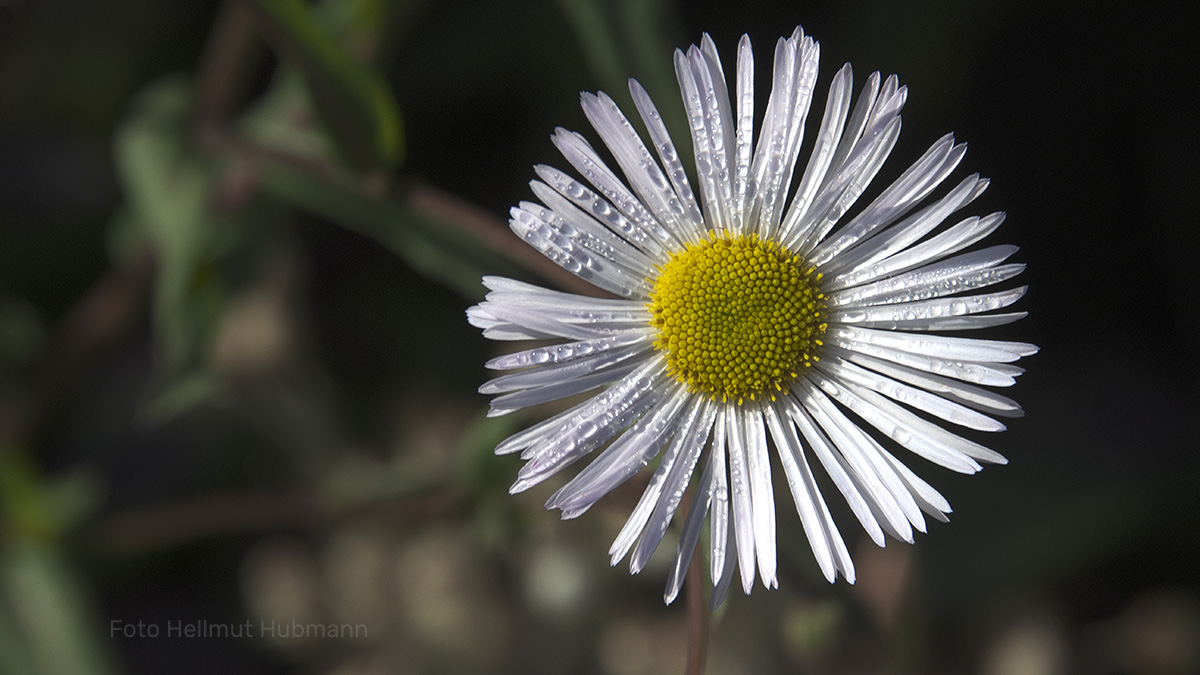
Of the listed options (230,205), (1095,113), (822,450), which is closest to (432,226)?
(230,205)

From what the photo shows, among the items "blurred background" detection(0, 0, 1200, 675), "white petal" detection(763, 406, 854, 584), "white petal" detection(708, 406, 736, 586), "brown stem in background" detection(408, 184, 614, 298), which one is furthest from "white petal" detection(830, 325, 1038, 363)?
"blurred background" detection(0, 0, 1200, 675)

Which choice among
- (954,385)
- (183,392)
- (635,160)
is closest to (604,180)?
(635,160)

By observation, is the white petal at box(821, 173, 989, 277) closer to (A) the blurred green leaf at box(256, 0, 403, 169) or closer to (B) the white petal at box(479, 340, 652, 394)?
(B) the white petal at box(479, 340, 652, 394)

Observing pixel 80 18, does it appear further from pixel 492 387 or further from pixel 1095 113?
pixel 1095 113

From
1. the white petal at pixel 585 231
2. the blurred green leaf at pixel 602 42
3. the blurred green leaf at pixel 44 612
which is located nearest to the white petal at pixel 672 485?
the white petal at pixel 585 231

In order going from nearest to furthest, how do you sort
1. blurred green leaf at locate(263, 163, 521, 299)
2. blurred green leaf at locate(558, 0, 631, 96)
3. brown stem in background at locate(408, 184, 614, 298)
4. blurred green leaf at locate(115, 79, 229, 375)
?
brown stem in background at locate(408, 184, 614, 298), blurred green leaf at locate(558, 0, 631, 96), blurred green leaf at locate(263, 163, 521, 299), blurred green leaf at locate(115, 79, 229, 375)

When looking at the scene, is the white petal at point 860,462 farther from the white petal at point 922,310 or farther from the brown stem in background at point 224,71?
the brown stem in background at point 224,71
